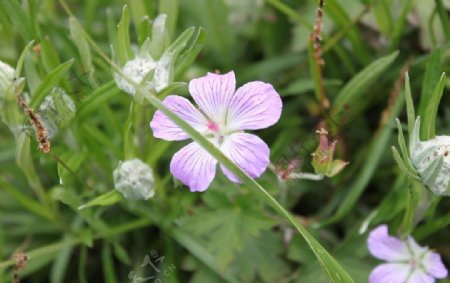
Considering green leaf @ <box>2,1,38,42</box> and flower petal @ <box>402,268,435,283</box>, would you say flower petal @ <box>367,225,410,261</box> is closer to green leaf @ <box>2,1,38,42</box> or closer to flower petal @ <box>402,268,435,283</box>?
flower petal @ <box>402,268,435,283</box>

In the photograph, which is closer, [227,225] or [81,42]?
[81,42]

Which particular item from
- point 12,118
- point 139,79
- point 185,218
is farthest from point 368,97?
point 12,118

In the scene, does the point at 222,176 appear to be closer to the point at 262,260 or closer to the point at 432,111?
the point at 262,260

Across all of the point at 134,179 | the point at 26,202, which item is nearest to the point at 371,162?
the point at 134,179

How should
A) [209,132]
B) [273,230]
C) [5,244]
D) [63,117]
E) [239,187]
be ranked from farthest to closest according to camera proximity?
[5,244] → [273,230] → [239,187] → [63,117] → [209,132]

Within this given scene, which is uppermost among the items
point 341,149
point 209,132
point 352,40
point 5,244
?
point 352,40

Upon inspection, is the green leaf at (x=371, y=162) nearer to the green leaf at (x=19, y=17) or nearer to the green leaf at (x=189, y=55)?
the green leaf at (x=189, y=55)

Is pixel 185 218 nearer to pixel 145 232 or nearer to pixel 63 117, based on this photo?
pixel 145 232
